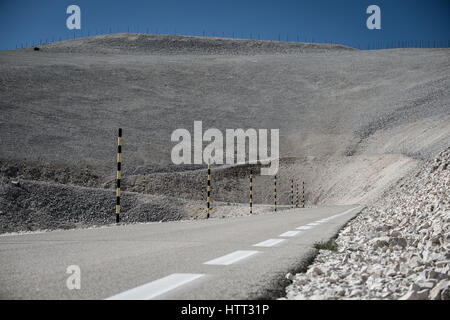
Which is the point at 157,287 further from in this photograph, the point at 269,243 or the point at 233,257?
the point at 269,243

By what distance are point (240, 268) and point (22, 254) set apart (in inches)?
82.7

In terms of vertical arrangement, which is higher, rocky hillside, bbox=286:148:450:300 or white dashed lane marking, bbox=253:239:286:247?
rocky hillside, bbox=286:148:450:300

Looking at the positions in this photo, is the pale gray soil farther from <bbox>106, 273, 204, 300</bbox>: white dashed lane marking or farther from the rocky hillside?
<bbox>106, 273, 204, 300</bbox>: white dashed lane marking

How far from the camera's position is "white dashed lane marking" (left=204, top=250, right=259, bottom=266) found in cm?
394

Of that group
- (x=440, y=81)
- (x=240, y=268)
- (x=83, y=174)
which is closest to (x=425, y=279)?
(x=240, y=268)

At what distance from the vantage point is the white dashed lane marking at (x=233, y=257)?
3943mm

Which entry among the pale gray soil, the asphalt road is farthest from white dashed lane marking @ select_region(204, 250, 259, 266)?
the pale gray soil

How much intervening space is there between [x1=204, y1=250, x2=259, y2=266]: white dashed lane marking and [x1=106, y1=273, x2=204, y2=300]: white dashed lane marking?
0.64 metres

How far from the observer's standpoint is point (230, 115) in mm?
53969

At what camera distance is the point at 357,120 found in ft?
163

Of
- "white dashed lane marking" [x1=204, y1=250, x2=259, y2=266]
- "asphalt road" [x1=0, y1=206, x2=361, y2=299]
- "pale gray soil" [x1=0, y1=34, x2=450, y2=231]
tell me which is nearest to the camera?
"asphalt road" [x1=0, y1=206, x2=361, y2=299]

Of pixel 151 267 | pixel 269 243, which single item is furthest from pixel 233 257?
pixel 269 243

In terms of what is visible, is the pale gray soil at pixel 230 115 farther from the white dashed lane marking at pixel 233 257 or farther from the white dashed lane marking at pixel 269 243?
the white dashed lane marking at pixel 233 257

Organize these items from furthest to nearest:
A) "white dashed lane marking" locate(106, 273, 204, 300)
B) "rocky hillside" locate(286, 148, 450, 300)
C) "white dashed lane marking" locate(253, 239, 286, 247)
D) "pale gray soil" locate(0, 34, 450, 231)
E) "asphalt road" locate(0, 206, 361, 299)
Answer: "pale gray soil" locate(0, 34, 450, 231) → "white dashed lane marking" locate(253, 239, 286, 247) → "rocky hillside" locate(286, 148, 450, 300) → "asphalt road" locate(0, 206, 361, 299) → "white dashed lane marking" locate(106, 273, 204, 300)
